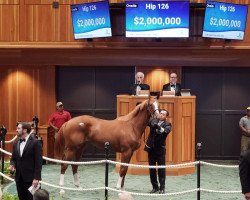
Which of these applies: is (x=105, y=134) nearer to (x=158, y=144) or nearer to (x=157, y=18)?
(x=158, y=144)

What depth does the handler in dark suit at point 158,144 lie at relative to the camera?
1042 centimetres

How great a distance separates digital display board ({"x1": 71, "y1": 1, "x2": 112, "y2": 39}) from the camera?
13.7 metres

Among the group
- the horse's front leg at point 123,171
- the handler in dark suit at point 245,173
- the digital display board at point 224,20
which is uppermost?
the digital display board at point 224,20

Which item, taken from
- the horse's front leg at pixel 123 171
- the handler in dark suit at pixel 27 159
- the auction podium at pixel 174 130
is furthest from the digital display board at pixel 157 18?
the handler in dark suit at pixel 27 159

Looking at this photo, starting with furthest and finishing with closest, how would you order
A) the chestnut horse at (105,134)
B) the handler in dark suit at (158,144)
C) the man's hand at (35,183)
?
the chestnut horse at (105,134) → the handler in dark suit at (158,144) → the man's hand at (35,183)

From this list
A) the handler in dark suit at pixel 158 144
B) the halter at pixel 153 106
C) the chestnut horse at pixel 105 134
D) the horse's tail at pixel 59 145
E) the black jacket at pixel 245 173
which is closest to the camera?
the black jacket at pixel 245 173

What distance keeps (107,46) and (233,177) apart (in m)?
4.66

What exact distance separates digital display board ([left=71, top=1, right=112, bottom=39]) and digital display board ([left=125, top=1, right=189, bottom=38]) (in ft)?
1.86

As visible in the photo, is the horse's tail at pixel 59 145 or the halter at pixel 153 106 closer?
the halter at pixel 153 106

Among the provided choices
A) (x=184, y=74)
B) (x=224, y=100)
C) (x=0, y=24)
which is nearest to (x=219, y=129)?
(x=224, y=100)

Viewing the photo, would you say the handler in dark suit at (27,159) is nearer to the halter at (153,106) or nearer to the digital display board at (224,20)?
the halter at (153,106)

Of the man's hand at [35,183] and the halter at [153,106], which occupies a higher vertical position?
the halter at [153,106]

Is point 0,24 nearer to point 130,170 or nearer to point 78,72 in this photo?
point 78,72

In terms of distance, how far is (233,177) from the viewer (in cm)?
1254
